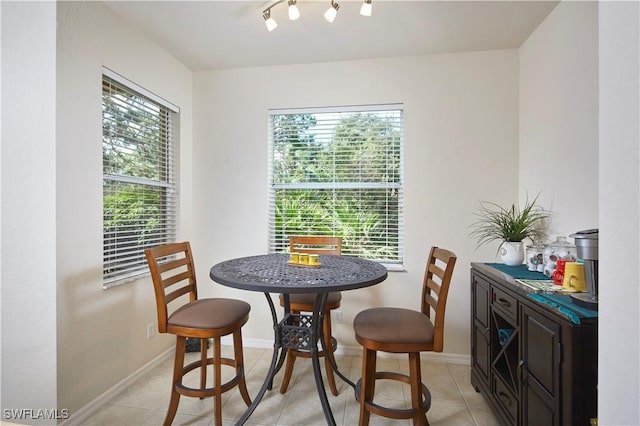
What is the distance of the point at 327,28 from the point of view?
2.23 meters

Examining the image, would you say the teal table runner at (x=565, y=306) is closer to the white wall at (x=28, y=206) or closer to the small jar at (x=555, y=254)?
the small jar at (x=555, y=254)

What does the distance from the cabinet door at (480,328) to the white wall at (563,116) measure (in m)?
0.63

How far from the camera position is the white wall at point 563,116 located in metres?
1.65

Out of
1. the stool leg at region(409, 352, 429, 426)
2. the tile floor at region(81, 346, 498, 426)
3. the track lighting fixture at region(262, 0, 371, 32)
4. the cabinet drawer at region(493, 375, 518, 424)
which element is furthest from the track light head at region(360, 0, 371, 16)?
the tile floor at region(81, 346, 498, 426)

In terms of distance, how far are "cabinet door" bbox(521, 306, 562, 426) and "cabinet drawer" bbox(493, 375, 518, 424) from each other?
0.08m

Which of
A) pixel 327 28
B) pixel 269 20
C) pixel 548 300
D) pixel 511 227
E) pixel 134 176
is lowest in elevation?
pixel 548 300

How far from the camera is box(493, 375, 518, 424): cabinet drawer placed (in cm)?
152

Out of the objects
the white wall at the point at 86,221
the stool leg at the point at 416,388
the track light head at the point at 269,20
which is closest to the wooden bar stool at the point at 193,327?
the white wall at the point at 86,221

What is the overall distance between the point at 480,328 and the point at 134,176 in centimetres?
278

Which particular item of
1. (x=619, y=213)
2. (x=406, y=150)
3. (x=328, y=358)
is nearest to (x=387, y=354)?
(x=328, y=358)

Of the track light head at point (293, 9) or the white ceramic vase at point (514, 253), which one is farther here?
the white ceramic vase at point (514, 253)

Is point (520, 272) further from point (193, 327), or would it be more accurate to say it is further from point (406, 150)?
point (193, 327)

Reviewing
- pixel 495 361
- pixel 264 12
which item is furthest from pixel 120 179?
pixel 495 361

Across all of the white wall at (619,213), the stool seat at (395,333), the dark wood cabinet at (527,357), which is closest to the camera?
the white wall at (619,213)
